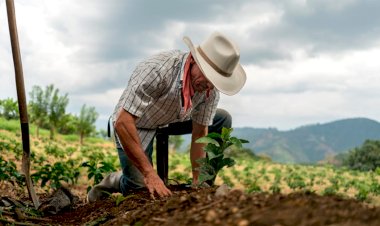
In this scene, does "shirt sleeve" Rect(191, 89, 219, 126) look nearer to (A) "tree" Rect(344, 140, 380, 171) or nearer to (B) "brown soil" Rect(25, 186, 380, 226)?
(B) "brown soil" Rect(25, 186, 380, 226)

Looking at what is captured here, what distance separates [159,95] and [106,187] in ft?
5.24

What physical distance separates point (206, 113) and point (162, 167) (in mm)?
1148

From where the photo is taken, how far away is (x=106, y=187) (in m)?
5.37

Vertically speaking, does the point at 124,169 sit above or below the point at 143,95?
below

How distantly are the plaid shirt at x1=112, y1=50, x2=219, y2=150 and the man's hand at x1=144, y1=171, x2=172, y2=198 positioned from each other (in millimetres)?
499

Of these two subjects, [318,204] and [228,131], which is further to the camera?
[228,131]

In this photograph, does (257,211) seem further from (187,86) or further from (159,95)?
(159,95)

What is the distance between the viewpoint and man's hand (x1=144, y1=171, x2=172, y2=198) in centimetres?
367

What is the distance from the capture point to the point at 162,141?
5469 millimetres

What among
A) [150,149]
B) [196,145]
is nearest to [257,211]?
[196,145]

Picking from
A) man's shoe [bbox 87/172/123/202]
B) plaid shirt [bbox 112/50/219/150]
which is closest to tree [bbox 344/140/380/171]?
man's shoe [bbox 87/172/123/202]

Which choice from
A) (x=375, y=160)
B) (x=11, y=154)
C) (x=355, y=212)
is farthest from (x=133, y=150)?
(x=375, y=160)

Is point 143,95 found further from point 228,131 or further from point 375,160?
point 375,160

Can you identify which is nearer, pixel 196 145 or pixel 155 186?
pixel 155 186
